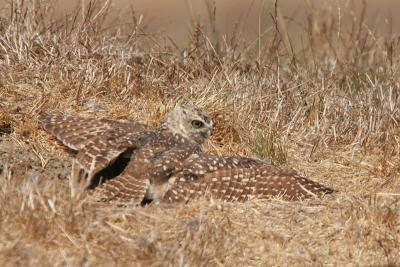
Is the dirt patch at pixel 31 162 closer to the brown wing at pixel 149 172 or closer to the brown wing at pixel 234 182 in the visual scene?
the brown wing at pixel 149 172

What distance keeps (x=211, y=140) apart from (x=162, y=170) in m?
1.12

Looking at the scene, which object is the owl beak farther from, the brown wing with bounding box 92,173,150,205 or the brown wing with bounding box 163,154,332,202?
the brown wing with bounding box 92,173,150,205

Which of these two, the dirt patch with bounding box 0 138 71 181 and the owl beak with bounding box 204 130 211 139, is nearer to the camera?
the dirt patch with bounding box 0 138 71 181

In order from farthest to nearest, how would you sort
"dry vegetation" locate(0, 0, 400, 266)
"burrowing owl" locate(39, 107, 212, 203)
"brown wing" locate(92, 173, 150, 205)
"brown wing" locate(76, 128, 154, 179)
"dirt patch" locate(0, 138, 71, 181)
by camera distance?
1. "dirt patch" locate(0, 138, 71, 181)
2. "brown wing" locate(76, 128, 154, 179)
3. "burrowing owl" locate(39, 107, 212, 203)
4. "brown wing" locate(92, 173, 150, 205)
5. "dry vegetation" locate(0, 0, 400, 266)

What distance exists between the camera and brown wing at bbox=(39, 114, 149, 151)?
259 inches

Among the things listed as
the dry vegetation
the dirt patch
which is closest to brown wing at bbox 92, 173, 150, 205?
the dry vegetation

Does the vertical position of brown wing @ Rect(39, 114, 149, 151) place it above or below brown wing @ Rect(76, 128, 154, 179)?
above

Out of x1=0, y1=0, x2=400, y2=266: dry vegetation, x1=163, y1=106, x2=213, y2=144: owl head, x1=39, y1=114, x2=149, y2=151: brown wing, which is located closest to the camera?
x1=0, y1=0, x2=400, y2=266: dry vegetation

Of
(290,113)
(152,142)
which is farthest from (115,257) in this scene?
(290,113)

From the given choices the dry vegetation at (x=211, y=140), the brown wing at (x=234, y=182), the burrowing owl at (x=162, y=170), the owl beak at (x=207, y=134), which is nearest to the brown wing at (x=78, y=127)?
the burrowing owl at (x=162, y=170)

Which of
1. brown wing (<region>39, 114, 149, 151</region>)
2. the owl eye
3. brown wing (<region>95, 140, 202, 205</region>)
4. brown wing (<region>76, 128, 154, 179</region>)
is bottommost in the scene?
brown wing (<region>95, 140, 202, 205</region>)

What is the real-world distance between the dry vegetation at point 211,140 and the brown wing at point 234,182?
0.42ft

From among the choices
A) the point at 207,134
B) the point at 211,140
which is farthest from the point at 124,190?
the point at 211,140

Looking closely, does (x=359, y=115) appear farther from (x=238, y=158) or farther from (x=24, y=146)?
(x=24, y=146)
